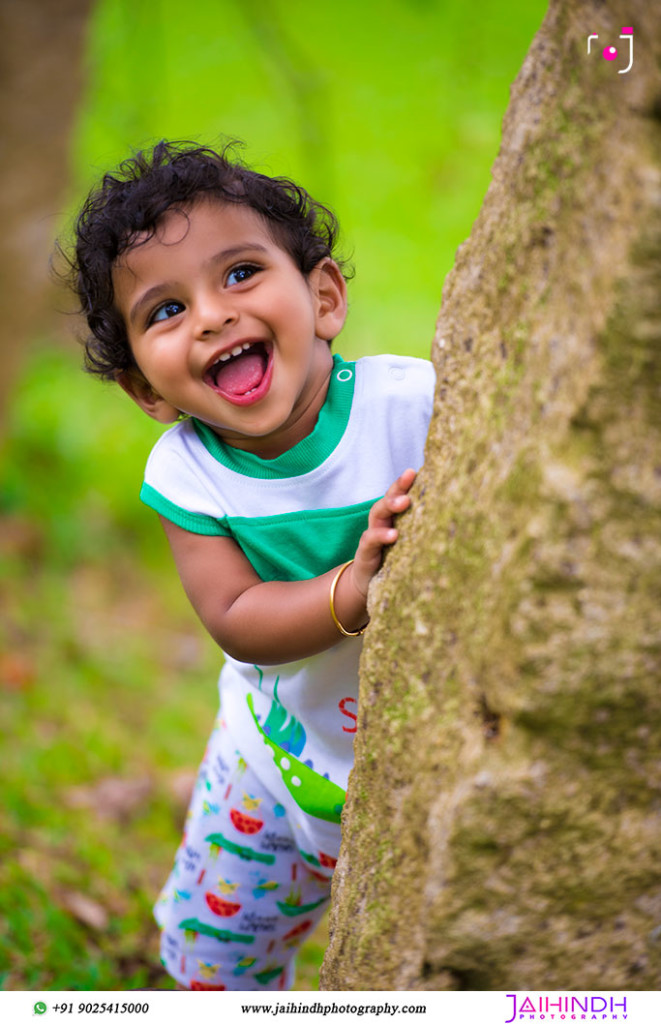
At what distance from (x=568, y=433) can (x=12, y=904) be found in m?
2.26

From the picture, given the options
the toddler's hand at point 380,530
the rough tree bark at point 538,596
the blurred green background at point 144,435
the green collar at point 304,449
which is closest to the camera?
the rough tree bark at point 538,596

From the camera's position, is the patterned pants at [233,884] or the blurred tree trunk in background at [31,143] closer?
the patterned pants at [233,884]

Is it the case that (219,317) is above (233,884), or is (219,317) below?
above

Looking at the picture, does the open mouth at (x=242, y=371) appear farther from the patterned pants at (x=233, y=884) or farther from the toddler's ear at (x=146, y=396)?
the patterned pants at (x=233, y=884)

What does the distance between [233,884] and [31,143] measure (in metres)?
4.19

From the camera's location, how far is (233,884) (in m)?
1.91

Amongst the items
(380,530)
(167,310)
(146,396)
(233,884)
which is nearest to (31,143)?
(146,396)

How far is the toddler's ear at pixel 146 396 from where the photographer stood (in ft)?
5.49

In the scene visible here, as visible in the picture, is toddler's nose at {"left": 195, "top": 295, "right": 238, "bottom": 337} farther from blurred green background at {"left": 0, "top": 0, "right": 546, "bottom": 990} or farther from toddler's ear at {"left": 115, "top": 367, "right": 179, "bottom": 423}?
blurred green background at {"left": 0, "top": 0, "right": 546, "bottom": 990}

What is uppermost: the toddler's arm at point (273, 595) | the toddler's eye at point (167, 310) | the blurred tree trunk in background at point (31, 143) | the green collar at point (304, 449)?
the blurred tree trunk in background at point (31, 143)

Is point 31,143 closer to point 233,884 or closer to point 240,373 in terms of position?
point 240,373

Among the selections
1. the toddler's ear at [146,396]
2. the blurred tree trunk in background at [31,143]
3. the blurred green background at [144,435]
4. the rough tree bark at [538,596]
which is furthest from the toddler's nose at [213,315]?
the blurred tree trunk in background at [31,143]

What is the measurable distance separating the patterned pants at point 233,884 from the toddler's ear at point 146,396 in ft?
2.24

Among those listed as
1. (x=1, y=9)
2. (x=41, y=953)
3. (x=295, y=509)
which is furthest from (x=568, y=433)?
(x=1, y=9)
